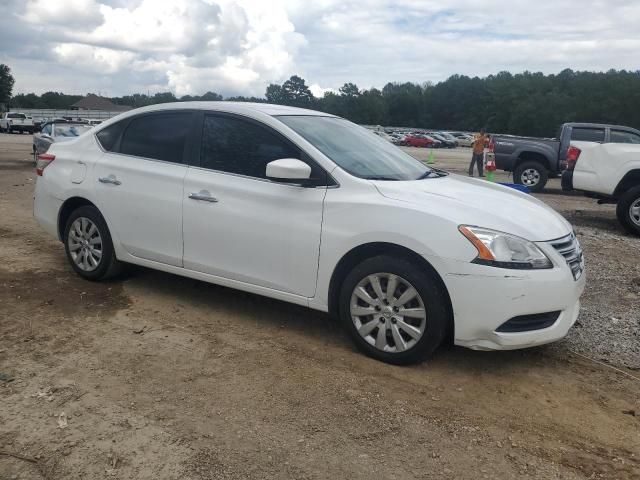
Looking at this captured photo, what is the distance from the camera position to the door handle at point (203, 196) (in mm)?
4724

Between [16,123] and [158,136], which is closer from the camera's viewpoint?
[158,136]

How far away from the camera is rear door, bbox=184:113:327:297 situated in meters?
4.33

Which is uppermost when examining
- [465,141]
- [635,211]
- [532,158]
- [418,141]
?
[465,141]

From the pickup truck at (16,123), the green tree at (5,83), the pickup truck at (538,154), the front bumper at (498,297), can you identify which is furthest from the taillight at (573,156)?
the green tree at (5,83)

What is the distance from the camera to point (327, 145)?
4.61 metres

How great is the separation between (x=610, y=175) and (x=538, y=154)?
19.6ft

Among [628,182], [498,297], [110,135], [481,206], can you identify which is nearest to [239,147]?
[110,135]

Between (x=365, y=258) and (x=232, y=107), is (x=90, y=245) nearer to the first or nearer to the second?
(x=232, y=107)

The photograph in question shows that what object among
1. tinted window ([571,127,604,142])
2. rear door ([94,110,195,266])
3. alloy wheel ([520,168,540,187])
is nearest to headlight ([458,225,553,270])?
rear door ([94,110,195,266])

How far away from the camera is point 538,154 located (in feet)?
50.2

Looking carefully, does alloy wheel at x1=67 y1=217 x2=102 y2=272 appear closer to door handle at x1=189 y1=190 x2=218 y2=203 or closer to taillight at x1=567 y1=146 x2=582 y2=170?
door handle at x1=189 y1=190 x2=218 y2=203

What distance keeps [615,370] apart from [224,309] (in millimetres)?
3069

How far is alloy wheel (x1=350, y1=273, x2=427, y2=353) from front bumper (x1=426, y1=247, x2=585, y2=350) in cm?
24

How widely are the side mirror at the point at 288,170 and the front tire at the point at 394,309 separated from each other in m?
0.77
